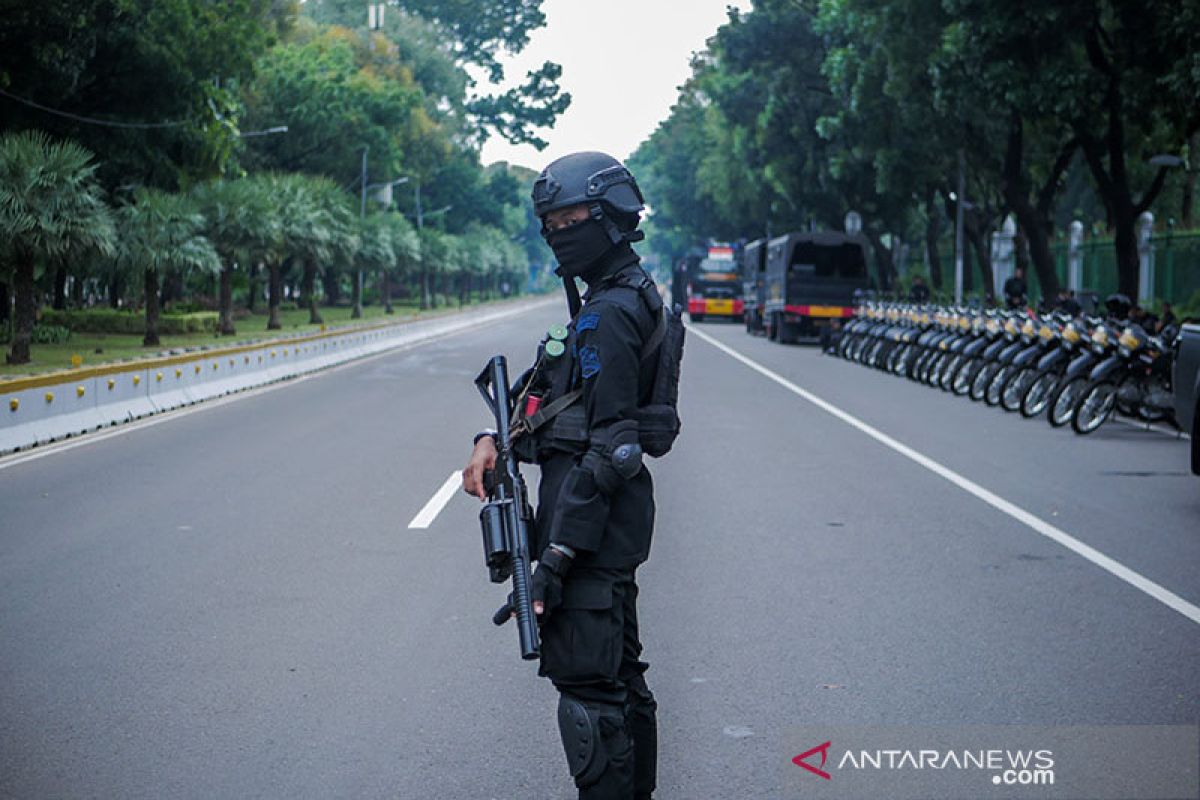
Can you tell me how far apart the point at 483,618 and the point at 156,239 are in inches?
1287

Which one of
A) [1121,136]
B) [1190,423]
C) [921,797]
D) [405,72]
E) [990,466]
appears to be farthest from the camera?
[405,72]

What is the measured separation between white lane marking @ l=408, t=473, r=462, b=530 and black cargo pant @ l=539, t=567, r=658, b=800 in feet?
20.4

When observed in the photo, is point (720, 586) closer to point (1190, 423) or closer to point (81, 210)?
point (1190, 423)

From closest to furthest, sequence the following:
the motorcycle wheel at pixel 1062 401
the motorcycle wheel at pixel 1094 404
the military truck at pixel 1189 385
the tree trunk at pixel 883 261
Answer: the military truck at pixel 1189 385
the motorcycle wheel at pixel 1094 404
the motorcycle wheel at pixel 1062 401
the tree trunk at pixel 883 261

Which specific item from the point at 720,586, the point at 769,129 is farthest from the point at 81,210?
the point at 769,129

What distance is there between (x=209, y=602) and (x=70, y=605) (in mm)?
686

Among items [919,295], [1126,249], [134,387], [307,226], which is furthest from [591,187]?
[307,226]

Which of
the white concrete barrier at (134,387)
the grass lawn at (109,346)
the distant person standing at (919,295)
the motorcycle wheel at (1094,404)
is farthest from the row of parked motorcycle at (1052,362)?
the grass lawn at (109,346)

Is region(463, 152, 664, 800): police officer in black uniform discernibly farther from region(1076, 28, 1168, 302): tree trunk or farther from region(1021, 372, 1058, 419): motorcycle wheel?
region(1076, 28, 1168, 302): tree trunk

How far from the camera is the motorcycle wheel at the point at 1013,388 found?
65.5 feet

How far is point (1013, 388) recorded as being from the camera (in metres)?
20.4

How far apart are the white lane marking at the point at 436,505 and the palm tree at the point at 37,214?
1870 centimetres

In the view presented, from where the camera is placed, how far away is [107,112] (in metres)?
39.2

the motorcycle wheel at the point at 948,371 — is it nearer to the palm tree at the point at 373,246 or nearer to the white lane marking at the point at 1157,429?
the white lane marking at the point at 1157,429
